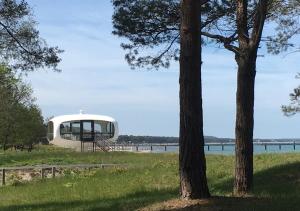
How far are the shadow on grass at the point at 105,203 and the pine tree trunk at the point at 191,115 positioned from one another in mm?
2740

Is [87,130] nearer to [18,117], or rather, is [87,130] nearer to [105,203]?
[18,117]

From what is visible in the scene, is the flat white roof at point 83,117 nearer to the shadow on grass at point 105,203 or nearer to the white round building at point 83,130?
the white round building at point 83,130

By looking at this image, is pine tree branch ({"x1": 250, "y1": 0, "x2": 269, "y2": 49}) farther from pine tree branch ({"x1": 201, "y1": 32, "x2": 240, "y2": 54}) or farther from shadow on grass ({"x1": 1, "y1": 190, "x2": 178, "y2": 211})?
shadow on grass ({"x1": 1, "y1": 190, "x2": 178, "y2": 211})

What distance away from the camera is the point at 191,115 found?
35.4ft

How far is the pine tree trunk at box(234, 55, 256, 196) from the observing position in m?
13.2

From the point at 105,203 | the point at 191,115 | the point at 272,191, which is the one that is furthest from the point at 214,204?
the point at 105,203

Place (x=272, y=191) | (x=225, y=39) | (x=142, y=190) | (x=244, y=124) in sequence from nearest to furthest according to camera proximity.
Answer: (x=244, y=124) < (x=272, y=191) < (x=225, y=39) < (x=142, y=190)

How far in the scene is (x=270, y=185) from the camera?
14836 millimetres

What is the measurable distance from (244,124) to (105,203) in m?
4.00

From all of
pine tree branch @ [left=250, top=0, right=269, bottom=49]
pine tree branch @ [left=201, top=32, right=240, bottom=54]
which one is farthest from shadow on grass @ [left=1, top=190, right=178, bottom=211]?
pine tree branch @ [left=250, top=0, right=269, bottom=49]

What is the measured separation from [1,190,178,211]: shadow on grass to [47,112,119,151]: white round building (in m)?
39.3

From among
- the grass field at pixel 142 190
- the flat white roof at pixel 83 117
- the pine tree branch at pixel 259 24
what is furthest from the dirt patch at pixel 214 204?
the flat white roof at pixel 83 117

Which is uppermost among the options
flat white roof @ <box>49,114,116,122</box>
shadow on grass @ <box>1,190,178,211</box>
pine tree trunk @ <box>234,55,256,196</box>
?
flat white roof @ <box>49,114,116,122</box>

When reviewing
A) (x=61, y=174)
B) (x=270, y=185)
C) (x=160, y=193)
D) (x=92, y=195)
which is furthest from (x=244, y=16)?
(x=61, y=174)
